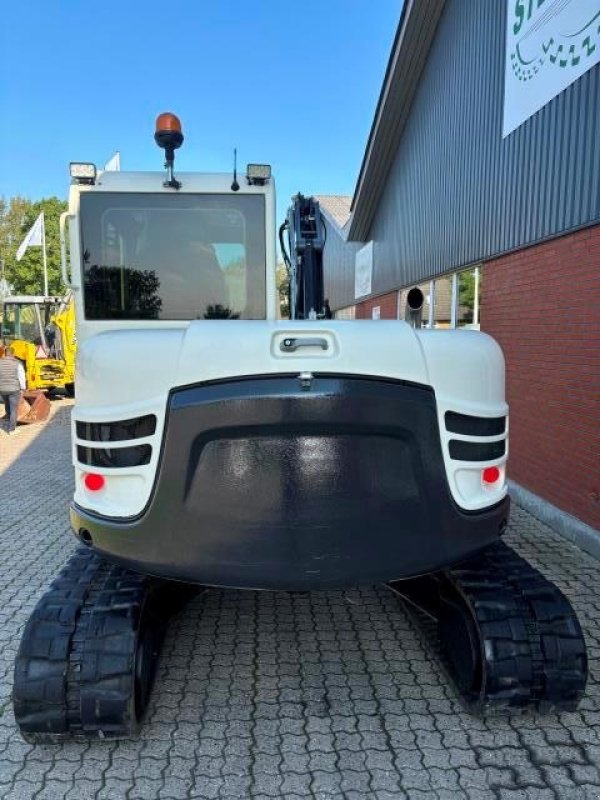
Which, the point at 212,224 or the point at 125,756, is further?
the point at 212,224

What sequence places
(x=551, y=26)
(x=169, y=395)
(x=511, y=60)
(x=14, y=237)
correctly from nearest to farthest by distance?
(x=169, y=395) < (x=551, y=26) < (x=511, y=60) < (x=14, y=237)

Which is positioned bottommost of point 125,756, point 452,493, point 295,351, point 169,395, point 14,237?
point 125,756

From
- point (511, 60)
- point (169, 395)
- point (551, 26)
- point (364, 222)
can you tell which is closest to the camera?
point (169, 395)

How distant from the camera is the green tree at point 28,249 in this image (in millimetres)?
36875

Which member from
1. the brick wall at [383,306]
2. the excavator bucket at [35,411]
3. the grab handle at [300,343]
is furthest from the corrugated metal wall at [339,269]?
the grab handle at [300,343]

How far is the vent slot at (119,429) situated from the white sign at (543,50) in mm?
4885

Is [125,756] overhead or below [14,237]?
below

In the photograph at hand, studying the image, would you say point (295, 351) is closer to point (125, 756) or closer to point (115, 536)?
point (115, 536)

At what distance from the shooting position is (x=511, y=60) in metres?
6.84

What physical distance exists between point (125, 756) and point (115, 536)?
100 cm

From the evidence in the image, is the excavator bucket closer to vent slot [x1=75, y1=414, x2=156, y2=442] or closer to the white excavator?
the white excavator

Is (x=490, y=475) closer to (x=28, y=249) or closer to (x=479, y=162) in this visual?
(x=479, y=162)

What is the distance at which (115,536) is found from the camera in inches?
96.3

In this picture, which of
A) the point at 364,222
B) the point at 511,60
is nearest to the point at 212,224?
the point at 511,60
